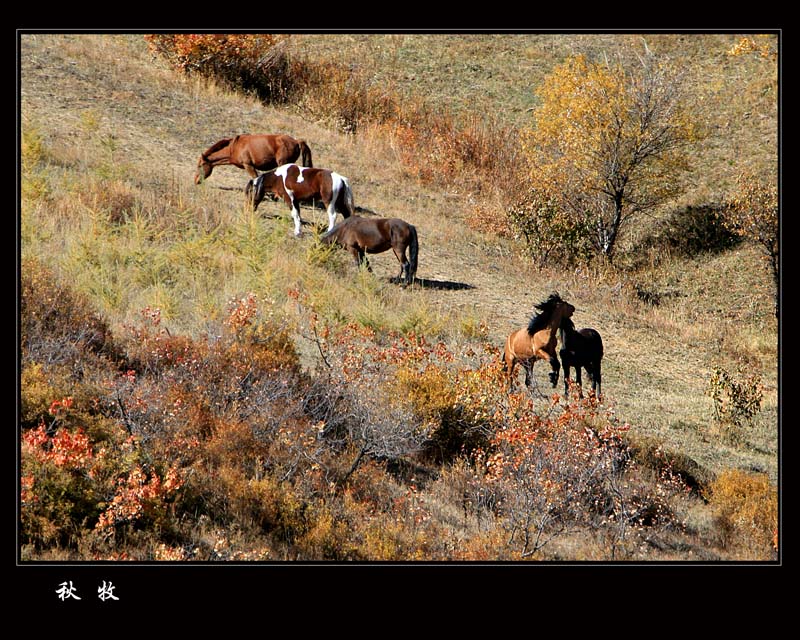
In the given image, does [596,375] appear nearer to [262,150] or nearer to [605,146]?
[262,150]

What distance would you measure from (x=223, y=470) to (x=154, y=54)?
90.9 ft

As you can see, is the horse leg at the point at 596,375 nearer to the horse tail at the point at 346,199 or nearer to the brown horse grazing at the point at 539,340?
the brown horse grazing at the point at 539,340

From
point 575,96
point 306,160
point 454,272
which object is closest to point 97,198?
point 306,160

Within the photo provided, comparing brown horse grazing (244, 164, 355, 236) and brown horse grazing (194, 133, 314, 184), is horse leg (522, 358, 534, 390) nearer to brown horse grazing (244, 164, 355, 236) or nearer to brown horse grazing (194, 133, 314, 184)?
brown horse grazing (244, 164, 355, 236)

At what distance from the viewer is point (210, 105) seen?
30312 millimetres

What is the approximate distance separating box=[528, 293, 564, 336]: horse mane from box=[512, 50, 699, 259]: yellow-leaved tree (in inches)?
528

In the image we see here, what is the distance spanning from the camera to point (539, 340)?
12.3m

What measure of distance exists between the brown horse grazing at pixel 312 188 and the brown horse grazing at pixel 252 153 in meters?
3.14

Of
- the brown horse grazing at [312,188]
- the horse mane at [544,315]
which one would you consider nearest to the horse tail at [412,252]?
the brown horse grazing at [312,188]

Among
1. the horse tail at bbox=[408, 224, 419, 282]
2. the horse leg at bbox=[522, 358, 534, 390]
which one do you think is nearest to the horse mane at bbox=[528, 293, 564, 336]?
the horse leg at bbox=[522, 358, 534, 390]

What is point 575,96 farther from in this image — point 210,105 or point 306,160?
point 210,105

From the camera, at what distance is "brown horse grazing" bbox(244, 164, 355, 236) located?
19.9 metres

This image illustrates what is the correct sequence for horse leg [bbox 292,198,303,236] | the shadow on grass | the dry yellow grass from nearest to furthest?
1. the dry yellow grass
2. the shadow on grass
3. horse leg [bbox 292,198,303,236]

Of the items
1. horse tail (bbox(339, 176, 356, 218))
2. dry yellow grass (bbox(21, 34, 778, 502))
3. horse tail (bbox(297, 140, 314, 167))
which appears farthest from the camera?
horse tail (bbox(297, 140, 314, 167))
